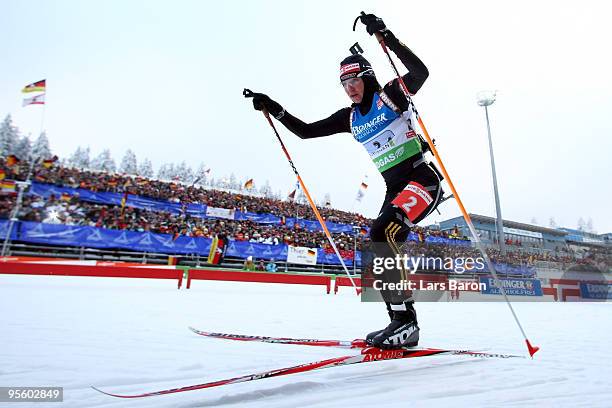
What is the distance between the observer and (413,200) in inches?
107

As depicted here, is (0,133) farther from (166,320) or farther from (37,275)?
(166,320)

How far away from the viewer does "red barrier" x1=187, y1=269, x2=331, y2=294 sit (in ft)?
40.7

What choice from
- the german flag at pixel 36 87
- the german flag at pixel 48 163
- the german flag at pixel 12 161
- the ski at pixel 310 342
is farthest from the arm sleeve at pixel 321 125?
the german flag at pixel 48 163

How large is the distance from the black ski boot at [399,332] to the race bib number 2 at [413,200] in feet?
2.32

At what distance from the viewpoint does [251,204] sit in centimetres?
2555

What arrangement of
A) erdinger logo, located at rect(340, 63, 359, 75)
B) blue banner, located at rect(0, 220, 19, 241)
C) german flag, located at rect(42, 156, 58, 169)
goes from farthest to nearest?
german flag, located at rect(42, 156, 58, 169)
blue banner, located at rect(0, 220, 19, 241)
erdinger logo, located at rect(340, 63, 359, 75)

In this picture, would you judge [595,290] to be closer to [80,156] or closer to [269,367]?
[269,367]

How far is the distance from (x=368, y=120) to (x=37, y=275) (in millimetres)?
12058

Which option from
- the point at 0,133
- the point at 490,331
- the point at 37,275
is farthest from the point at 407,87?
the point at 0,133

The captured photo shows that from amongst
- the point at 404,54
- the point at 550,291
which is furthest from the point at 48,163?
the point at 550,291

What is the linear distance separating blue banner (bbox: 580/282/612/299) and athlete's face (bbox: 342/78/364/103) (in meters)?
15.3

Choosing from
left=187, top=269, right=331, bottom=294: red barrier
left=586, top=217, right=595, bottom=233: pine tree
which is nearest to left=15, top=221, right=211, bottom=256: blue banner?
left=187, top=269, right=331, bottom=294: red barrier

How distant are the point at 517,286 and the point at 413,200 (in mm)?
Answer: 13441

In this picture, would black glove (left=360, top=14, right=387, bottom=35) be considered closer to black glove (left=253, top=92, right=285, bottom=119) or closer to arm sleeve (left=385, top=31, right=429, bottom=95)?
arm sleeve (left=385, top=31, right=429, bottom=95)
